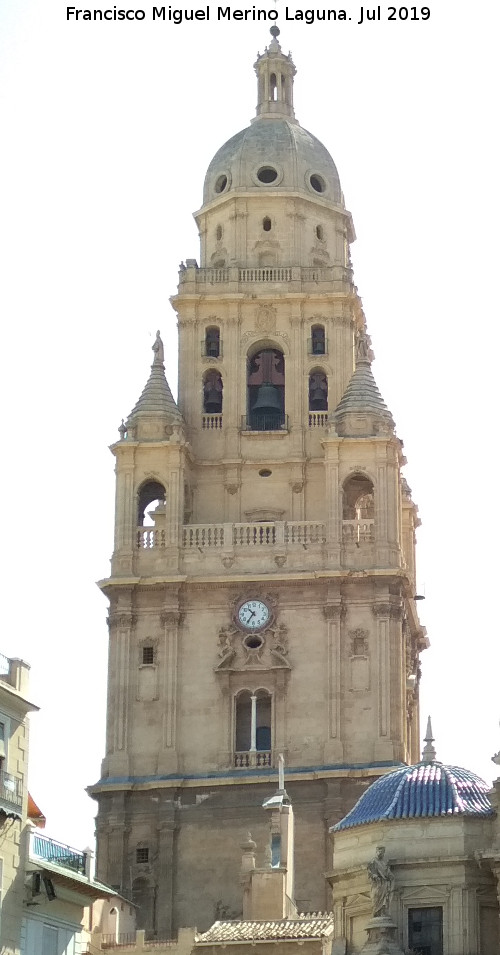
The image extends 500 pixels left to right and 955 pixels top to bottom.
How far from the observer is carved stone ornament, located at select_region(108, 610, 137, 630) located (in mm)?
90812

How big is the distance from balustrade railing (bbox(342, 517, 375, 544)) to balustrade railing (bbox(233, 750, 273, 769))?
318 inches

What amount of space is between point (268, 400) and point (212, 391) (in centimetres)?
218

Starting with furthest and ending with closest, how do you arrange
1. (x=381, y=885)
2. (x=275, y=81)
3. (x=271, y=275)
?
(x=275, y=81) < (x=271, y=275) < (x=381, y=885)

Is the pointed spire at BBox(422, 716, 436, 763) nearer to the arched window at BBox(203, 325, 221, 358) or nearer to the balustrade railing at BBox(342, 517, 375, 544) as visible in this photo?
the balustrade railing at BBox(342, 517, 375, 544)

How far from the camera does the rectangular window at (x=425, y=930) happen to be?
72.1 m

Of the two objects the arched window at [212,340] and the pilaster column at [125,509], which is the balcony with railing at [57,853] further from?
the arched window at [212,340]

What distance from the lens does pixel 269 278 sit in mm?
97625

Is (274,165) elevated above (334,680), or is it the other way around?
(274,165)

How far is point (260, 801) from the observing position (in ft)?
288

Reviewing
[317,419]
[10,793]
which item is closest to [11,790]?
[10,793]

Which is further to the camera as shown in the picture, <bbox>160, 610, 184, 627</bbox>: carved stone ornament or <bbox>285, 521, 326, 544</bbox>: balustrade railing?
<bbox>285, 521, 326, 544</bbox>: balustrade railing

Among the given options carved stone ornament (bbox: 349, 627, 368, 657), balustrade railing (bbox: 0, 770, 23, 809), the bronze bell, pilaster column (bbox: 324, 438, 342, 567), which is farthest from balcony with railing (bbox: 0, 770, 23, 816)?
the bronze bell

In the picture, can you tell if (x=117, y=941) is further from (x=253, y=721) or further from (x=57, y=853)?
(x=253, y=721)

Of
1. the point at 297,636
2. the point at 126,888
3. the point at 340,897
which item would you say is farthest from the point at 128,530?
the point at 340,897
